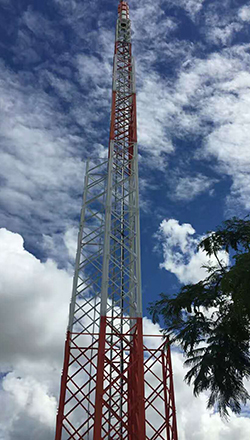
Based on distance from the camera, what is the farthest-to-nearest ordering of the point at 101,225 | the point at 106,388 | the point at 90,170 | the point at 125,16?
1. the point at 125,16
2. the point at 90,170
3. the point at 101,225
4. the point at 106,388

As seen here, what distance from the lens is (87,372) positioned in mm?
15016

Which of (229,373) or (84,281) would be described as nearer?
(84,281)

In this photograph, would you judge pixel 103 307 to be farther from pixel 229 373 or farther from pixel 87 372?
pixel 229 373

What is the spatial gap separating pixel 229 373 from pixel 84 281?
8487 millimetres

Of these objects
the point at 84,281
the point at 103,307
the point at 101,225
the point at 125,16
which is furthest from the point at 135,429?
the point at 125,16

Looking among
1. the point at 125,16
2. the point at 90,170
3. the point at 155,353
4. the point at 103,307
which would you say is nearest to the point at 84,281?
the point at 103,307

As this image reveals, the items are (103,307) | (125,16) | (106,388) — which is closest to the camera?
(106,388)

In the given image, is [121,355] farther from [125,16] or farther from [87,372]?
[125,16]

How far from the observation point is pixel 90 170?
64.1 ft

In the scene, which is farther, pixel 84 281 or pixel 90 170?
pixel 90 170

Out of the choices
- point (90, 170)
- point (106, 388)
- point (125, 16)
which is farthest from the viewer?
point (125, 16)

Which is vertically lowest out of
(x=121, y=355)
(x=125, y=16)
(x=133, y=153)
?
(x=121, y=355)

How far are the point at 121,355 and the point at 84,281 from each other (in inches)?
137

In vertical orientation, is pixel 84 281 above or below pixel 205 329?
above
